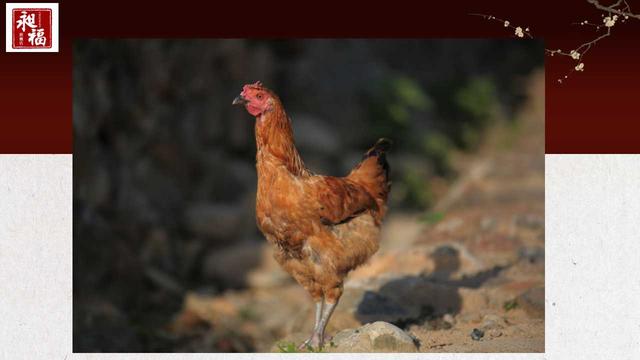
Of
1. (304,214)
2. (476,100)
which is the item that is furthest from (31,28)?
(476,100)

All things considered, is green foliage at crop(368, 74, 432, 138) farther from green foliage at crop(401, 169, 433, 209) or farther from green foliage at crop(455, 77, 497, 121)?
green foliage at crop(401, 169, 433, 209)

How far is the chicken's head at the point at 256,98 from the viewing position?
16.0ft

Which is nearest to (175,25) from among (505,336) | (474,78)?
(505,336)

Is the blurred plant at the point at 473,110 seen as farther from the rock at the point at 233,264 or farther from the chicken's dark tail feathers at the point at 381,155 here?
the chicken's dark tail feathers at the point at 381,155

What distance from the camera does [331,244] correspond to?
5.08 meters

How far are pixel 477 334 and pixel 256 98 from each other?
2368mm

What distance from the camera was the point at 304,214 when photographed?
16.4 feet

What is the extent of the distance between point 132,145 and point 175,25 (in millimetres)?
6839

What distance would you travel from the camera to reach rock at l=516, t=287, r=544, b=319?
20.2 feet

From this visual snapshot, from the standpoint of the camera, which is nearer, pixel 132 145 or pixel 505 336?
pixel 505 336

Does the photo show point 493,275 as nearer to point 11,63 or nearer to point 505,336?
point 505,336

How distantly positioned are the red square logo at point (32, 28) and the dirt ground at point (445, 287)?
272 centimetres

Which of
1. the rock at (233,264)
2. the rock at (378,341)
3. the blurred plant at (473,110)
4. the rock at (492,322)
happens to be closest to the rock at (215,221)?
the rock at (233,264)

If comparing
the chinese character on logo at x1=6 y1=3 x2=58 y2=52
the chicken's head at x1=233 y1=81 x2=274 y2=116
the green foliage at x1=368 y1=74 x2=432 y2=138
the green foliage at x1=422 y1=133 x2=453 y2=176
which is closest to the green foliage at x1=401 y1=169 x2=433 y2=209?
the green foliage at x1=422 y1=133 x2=453 y2=176
